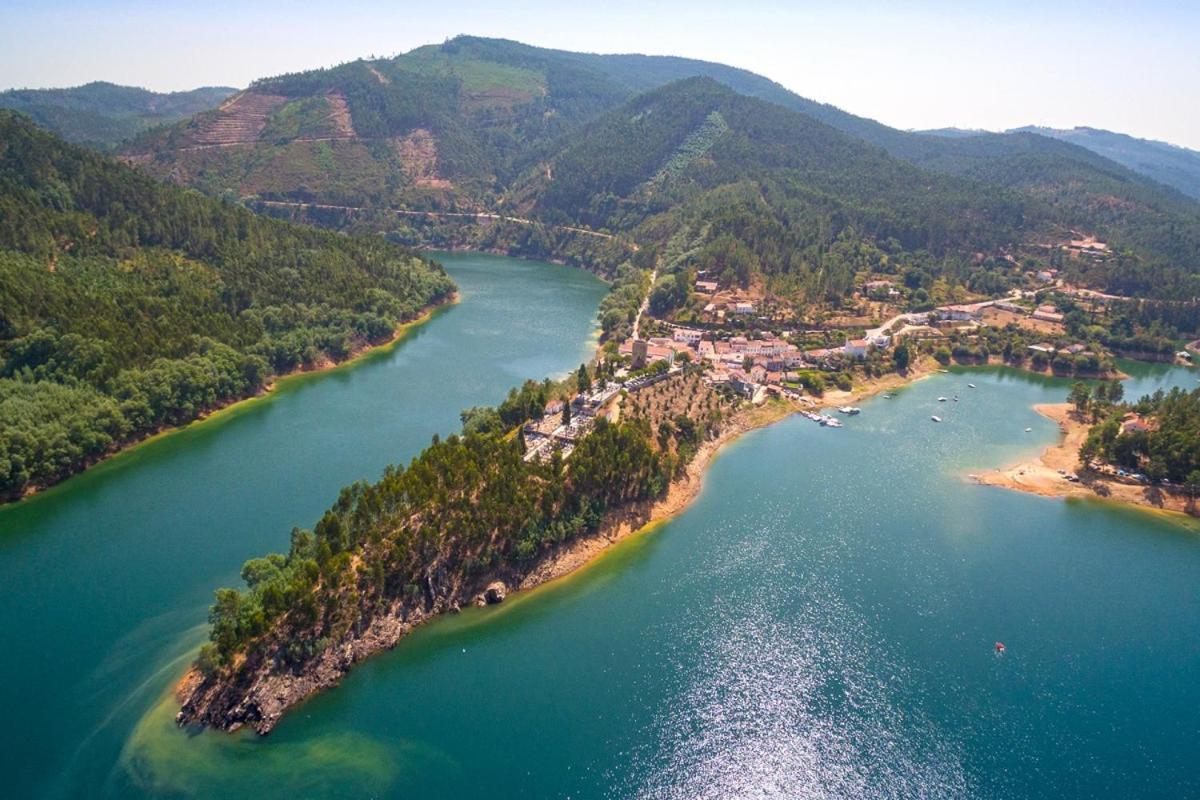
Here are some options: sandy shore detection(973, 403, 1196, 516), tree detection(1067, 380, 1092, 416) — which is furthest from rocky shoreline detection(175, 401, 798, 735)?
A: tree detection(1067, 380, 1092, 416)

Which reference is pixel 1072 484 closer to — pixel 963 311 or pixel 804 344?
pixel 804 344

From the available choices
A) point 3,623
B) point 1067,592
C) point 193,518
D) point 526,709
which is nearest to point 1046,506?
point 1067,592

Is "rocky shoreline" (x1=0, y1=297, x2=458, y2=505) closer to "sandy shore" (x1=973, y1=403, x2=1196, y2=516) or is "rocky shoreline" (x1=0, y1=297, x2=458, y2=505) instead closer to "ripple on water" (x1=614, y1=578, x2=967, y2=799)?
"ripple on water" (x1=614, y1=578, x2=967, y2=799)

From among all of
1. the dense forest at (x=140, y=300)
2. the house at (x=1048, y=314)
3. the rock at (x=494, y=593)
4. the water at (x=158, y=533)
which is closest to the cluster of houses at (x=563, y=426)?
the water at (x=158, y=533)

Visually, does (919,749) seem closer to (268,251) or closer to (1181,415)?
(1181,415)

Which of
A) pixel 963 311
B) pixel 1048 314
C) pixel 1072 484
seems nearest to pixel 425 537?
pixel 1072 484
